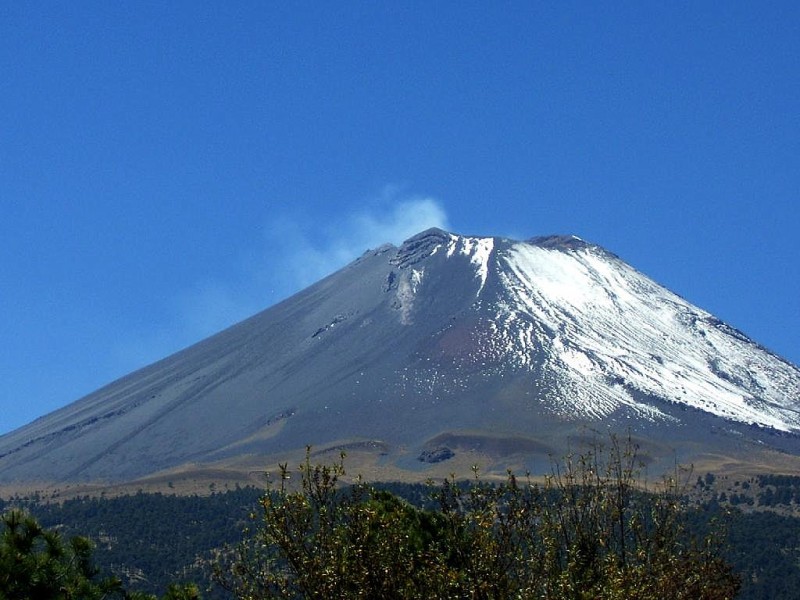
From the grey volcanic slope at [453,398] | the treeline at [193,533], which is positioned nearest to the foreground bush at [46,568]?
the treeline at [193,533]

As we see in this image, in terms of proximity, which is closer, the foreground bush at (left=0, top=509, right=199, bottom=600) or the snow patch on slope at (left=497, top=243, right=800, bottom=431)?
the foreground bush at (left=0, top=509, right=199, bottom=600)

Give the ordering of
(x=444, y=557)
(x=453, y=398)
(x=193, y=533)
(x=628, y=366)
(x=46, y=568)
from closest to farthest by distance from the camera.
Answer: (x=444, y=557) < (x=46, y=568) < (x=193, y=533) < (x=453, y=398) < (x=628, y=366)

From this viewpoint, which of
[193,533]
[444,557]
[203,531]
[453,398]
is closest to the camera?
[444,557]

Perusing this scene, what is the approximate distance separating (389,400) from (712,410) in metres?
38.5

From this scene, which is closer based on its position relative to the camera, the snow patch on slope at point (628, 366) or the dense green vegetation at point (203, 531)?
the dense green vegetation at point (203, 531)

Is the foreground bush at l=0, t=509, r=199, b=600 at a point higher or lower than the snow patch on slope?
lower

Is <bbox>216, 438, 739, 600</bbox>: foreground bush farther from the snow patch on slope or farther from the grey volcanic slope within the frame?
the snow patch on slope

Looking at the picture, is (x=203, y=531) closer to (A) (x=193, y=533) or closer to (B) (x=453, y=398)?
(A) (x=193, y=533)

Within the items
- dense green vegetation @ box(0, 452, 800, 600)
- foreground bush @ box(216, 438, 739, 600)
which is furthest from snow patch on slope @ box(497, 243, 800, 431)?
foreground bush @ box(216, 438, 739, 600)

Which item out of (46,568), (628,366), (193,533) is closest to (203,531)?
(193,533)

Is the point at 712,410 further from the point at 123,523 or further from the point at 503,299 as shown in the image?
the point at 123,523

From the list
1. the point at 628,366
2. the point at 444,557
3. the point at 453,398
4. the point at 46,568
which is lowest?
the point at 444,557

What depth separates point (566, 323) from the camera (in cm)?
A: 19238

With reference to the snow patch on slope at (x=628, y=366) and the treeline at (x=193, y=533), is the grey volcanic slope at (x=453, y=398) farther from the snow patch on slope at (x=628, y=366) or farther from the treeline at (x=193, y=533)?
the treeline at (x=193, y=533)
